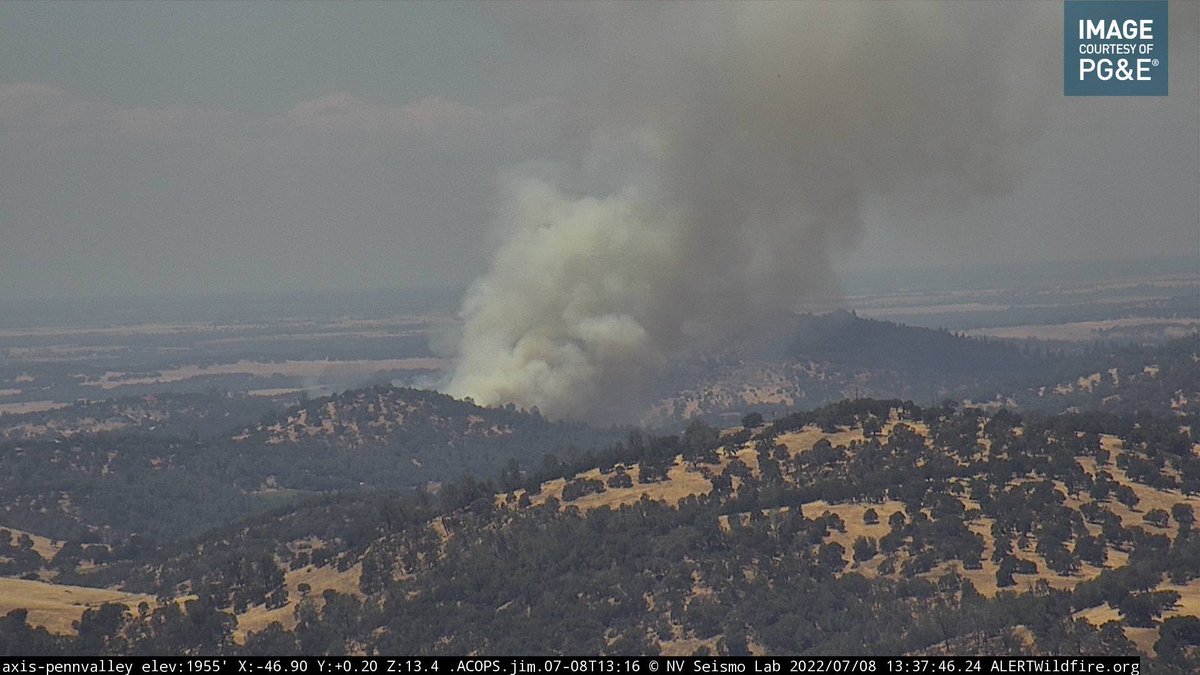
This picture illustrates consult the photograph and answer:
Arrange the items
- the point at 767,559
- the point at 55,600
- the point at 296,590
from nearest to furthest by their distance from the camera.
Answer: the point at 767,559 < the point at 55,600 < the point at 296,590

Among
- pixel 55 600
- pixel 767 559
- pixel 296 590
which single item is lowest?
pixel 55 600

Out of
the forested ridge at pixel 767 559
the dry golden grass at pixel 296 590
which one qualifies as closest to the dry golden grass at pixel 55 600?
the forested ridge at pixel 767 559

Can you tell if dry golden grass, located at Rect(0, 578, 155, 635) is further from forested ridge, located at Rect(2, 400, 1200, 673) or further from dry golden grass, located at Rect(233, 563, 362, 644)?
dry golden grass, located at Rect(233, 563, 362, 644)

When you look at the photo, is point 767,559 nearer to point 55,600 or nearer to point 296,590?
point 296,590

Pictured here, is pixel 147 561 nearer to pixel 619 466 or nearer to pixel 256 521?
pixel 256 521

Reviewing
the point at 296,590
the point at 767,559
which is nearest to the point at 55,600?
the point at 296,590

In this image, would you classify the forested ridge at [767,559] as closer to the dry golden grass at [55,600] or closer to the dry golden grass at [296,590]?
the dry golden grass at [296,590]

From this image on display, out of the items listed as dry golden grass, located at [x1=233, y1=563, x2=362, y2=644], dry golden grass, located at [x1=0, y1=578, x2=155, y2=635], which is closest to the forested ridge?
dry golden grass, located at [x1=233, y1=563, x2=362, y2=644]

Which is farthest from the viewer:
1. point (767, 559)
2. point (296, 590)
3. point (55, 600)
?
point (296, 590)

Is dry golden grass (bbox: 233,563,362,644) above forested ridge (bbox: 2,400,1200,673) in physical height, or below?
below
